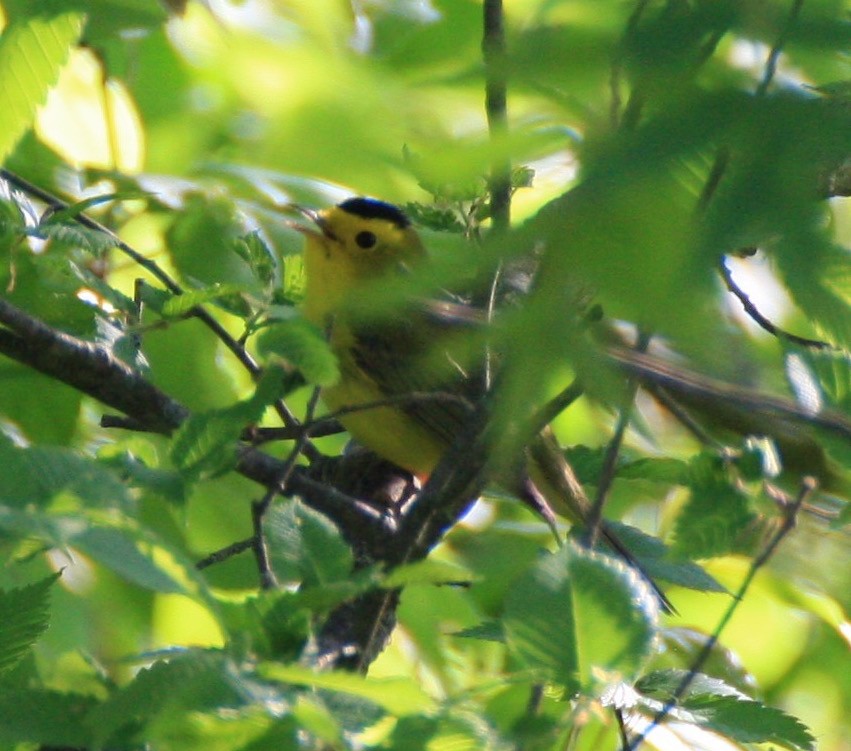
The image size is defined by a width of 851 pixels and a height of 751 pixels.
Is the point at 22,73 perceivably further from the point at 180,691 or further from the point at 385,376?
the point at 385,376

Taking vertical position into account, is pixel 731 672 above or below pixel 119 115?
below

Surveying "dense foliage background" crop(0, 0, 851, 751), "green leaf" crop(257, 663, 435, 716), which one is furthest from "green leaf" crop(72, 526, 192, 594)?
"green leaf" crop(257, 663, 435, 716)

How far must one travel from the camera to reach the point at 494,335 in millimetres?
1104

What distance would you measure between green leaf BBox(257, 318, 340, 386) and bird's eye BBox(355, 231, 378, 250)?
268 cm

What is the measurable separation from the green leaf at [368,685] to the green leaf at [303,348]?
555 mm

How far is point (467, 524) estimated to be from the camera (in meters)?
4.18

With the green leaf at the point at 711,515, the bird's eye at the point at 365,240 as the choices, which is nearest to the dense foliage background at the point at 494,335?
the green leaf at the point at 711,515

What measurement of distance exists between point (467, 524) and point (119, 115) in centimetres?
174

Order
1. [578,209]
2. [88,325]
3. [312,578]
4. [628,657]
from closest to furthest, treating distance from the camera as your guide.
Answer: [578,209], [628,657], [312,578], [88,325]

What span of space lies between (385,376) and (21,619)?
2.55 m

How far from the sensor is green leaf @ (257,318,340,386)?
6.38ft

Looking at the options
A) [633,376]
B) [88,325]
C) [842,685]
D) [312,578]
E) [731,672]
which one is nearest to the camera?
[633,376]

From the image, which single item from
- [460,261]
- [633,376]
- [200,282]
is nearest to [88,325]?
[200,282]

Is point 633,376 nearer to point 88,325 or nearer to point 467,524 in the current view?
point 88,325
